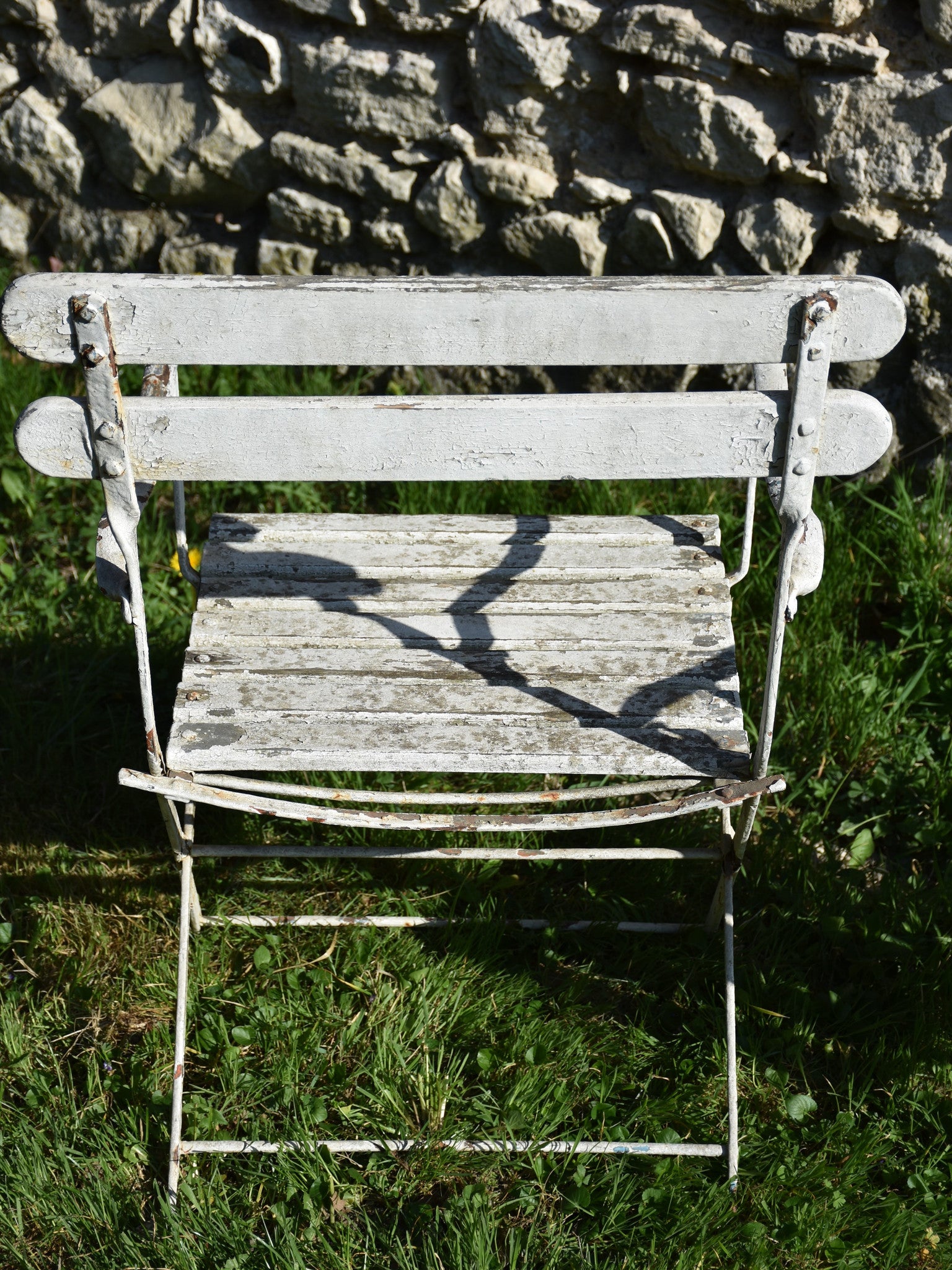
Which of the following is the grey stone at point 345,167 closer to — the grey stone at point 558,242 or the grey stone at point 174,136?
the grey stone at point 174,136

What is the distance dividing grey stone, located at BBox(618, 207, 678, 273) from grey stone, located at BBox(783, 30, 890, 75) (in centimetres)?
47

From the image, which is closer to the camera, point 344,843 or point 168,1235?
point 168,1235

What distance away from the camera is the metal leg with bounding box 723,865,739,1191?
7.00 ft

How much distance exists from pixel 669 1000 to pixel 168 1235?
0.99 meters

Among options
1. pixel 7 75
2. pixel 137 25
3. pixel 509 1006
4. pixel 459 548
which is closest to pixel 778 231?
pixel 459 548

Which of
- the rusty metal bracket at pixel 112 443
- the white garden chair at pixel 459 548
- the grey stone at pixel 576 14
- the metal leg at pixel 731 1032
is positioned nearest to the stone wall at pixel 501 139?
the grey stone at pixel 576 14

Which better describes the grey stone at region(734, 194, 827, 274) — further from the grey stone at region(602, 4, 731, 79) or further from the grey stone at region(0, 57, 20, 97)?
the grey stone at region(0, 57, 20, 97)

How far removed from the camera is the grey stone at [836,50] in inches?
108

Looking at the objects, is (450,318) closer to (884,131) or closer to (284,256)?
(884,131)

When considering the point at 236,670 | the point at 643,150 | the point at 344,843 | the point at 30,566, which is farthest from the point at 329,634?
the point at 643,150

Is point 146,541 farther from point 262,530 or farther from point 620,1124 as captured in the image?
point 620,1124

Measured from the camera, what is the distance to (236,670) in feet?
6.91

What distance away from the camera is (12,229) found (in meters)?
3.75

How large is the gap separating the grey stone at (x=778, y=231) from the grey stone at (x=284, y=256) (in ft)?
3.82
